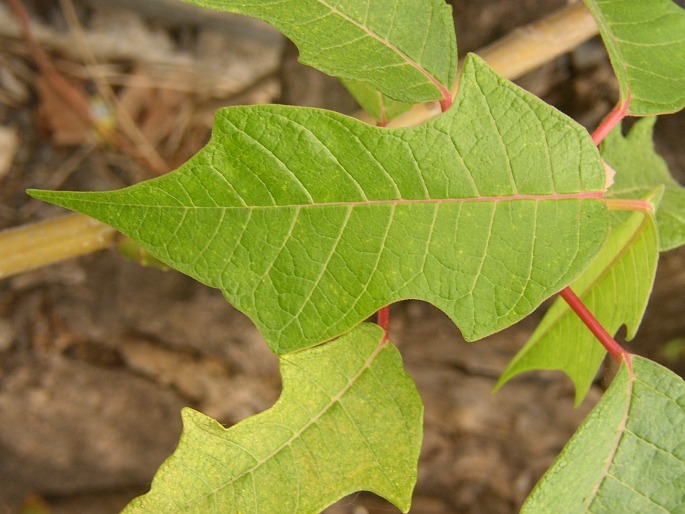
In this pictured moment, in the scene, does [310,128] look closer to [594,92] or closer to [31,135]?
[594,92]

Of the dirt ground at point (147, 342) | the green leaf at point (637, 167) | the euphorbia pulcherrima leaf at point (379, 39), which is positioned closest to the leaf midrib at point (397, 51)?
the euphorbia pulcherrima leaf at point (379, 39)

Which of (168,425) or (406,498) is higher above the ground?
(406,498)

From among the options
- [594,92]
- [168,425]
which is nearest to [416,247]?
[594,92]

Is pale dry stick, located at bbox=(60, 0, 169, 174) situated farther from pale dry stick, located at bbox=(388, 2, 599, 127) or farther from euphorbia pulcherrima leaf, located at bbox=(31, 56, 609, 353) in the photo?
euphorbia pulcherrima leaf, located at bbox=(31, 56, 609, 353)

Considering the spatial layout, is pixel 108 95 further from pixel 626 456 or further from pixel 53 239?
pixel 626 456

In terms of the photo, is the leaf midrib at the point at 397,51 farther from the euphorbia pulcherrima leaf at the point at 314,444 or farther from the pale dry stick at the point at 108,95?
the pale dry stick at the point at 108,95

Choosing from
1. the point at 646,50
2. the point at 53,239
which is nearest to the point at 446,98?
the point at 646,50

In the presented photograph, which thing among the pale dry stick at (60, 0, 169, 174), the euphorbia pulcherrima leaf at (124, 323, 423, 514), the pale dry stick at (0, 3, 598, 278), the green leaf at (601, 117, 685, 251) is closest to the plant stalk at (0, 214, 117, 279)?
the pale dry stick at (0, 3, 598, 278)
